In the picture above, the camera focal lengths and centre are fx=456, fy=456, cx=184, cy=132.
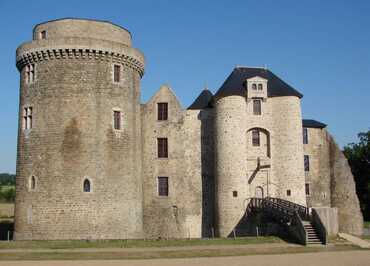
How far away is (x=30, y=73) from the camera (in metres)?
29.0

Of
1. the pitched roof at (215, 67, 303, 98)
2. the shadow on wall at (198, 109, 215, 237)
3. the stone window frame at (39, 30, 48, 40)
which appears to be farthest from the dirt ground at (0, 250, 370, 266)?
the stone window frame at (39, 30, 48, 40)

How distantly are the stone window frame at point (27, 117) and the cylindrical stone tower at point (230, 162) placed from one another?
1227 cm

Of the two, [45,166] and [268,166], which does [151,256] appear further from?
[268,166]

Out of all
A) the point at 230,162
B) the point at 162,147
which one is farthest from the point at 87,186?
the point at 230,162

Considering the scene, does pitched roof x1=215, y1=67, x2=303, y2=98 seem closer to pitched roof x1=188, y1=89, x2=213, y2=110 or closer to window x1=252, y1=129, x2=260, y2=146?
pitched roof x1=188, y1=89, x2=213, y2=110

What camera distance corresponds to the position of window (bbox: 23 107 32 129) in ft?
93.0

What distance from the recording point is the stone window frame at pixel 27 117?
92.6 ft

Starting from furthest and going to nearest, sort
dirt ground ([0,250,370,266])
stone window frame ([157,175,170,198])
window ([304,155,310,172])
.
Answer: window ([304,155,310,172])
stone window frame ([157,175,170,198])
dirt ground ([0,250,370,266])

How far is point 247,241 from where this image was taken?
974 inches

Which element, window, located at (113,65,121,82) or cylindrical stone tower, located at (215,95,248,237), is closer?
window, located at (113,65,121,82)

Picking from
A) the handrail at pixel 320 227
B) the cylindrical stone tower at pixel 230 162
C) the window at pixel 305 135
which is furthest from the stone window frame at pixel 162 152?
the handrail at pixel 320 227

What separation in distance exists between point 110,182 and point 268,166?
1096 centimetres

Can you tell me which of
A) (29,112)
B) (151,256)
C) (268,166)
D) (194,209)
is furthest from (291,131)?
(29,112)

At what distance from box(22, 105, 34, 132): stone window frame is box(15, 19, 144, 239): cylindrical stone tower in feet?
0.21
